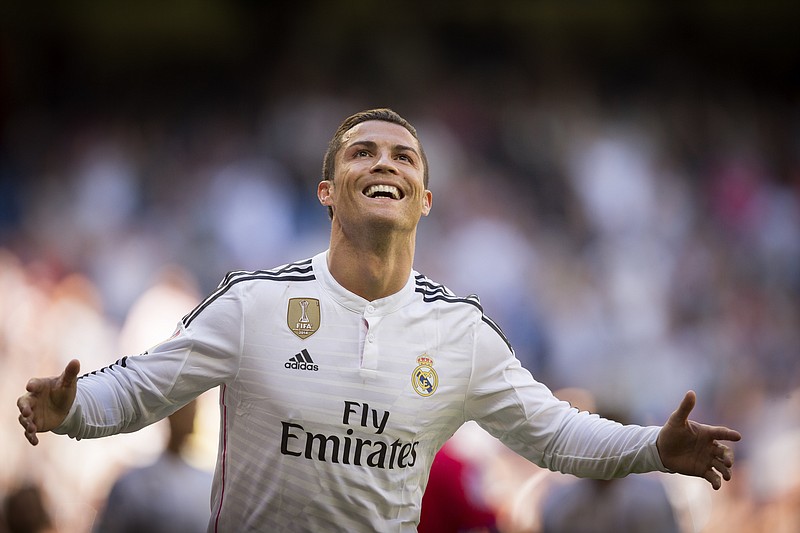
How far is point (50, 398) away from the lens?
136 inches

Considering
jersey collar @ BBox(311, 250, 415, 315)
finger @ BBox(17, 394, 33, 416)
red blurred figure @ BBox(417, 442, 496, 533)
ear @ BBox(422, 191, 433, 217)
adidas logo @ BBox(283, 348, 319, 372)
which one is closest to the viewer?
finger @ BBox(17, 394, 33, 416)

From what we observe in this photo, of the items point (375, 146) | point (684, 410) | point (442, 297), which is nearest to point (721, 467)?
point (684, 410)

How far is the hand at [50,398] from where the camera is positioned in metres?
3.38

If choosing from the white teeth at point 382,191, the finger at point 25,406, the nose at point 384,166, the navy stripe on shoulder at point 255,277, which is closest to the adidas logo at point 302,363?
the navy stripe on shoulder at point 255,277

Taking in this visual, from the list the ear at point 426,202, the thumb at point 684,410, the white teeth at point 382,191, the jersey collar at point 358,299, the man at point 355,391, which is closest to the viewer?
the thumb at point 684,410

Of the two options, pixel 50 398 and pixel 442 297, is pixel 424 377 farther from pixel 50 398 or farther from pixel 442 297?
pixel 50 398

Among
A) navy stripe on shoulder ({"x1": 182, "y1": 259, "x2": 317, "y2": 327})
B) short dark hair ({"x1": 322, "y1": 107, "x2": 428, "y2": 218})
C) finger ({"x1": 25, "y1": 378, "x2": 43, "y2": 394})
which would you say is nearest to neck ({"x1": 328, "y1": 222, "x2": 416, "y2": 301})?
navy stripe on shoulder ({"x1": 182, "y1": 259, "x2": 317, "y2": 327})

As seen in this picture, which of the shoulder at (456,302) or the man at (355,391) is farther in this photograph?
the shoulder at (456,302)

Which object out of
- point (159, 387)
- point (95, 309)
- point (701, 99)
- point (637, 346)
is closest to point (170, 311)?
point (95, 309)

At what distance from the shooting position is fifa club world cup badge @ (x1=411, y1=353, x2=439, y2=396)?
401 centimetres

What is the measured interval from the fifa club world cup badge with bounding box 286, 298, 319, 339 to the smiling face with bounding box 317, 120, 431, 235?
1.33ft

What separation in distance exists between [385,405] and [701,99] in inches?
494

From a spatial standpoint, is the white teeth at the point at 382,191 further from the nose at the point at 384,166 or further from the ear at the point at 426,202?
the ear at the point at 426,202

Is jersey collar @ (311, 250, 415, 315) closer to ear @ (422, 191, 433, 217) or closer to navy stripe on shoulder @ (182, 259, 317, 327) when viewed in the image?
navy stripe on shoulder @ (182, 259, 317, 327)
